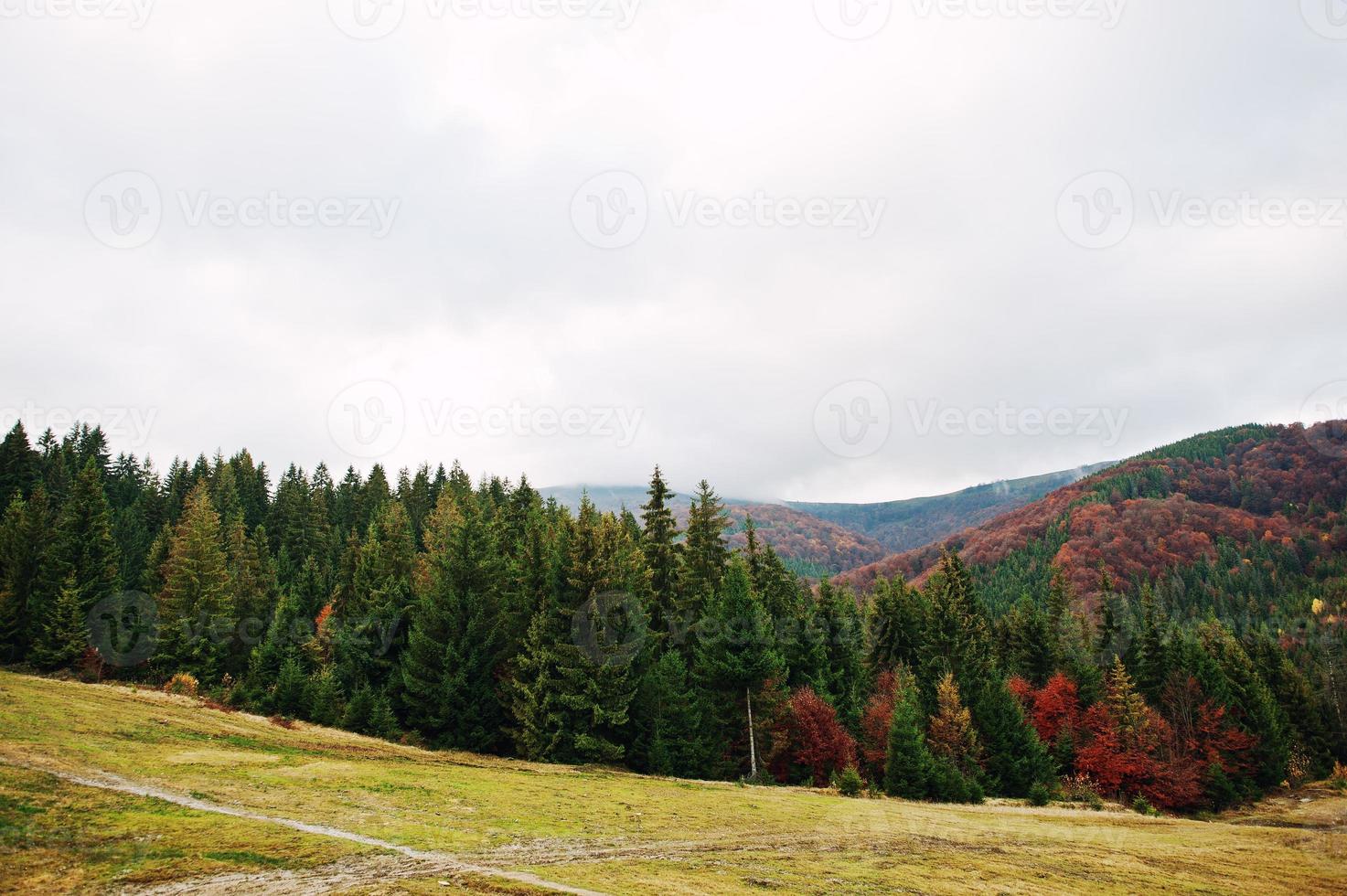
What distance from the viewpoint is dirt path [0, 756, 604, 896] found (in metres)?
11.3

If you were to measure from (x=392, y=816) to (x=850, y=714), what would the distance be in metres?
40.9

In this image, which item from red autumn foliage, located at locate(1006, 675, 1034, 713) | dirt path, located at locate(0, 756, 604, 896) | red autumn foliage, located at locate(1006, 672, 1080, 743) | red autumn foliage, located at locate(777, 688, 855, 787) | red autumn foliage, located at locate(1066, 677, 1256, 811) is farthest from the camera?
red autumn foliage, located at locate(1006, 675, 1034, 713)

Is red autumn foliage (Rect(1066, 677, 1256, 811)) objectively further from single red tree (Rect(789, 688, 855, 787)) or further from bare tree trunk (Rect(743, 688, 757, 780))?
bare tree trunk (Rect(743, 688, 757, 780))

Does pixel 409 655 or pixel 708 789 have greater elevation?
pixel 409 655

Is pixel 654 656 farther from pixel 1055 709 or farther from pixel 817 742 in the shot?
pixel 1055 709

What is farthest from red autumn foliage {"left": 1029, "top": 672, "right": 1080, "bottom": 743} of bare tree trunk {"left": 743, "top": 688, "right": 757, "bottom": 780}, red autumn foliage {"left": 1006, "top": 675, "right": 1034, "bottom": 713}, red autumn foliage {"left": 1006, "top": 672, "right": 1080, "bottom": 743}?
bare tree trunk {"left": 743, "top": 688, "right": 757, "bottom": 780}

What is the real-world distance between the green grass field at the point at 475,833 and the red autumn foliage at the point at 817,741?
9.96 metres

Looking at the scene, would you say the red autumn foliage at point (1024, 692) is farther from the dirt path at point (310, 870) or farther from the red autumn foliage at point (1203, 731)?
the dirt path at point (310, 870)

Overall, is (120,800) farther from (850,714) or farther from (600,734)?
(850,714)

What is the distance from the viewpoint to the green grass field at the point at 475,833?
41.1ft

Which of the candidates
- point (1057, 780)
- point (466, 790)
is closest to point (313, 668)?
point (466, 790)

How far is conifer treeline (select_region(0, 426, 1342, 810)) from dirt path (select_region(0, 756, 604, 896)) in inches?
881

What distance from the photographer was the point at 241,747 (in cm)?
2695

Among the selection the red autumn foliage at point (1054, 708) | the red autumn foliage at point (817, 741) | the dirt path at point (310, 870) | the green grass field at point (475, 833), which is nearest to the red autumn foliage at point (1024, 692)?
the red autumn foliage at point (1054, 708)
